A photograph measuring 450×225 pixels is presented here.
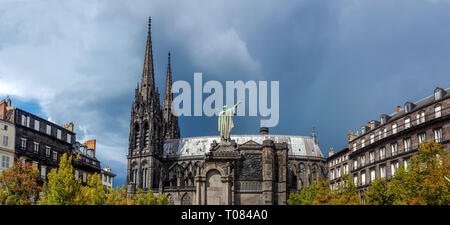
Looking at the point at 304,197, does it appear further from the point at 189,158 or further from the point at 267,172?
the point at 189,158

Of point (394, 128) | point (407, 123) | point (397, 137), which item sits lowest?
point (397, 137)

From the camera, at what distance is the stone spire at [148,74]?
98.7m

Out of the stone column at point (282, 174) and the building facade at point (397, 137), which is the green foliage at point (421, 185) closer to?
the building facade at point (397, 137)

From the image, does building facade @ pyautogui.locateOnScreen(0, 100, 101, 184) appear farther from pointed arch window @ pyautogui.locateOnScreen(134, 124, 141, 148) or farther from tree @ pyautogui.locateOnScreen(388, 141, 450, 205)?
tree @ pyautogui.locateOnScreen(388, 141, 450, 205)

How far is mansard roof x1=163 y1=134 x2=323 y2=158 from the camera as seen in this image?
10150 cm

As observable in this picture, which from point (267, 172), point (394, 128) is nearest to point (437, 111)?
point (394, 128)

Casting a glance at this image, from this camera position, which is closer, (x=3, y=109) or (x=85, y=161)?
(x=3, y=109)

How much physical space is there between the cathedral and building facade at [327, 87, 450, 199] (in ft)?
35.3

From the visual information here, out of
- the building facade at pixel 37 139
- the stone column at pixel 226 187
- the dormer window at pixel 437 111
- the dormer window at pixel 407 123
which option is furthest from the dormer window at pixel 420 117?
the building facade at pixel 37 139

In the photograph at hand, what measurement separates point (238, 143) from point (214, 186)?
56183mm

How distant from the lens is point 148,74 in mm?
101312

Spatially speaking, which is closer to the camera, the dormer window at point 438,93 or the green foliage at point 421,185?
the green foliage at point 421,185

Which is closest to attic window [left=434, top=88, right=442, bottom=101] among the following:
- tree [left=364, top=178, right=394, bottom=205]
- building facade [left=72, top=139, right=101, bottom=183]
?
tree [left=364, top=178, right=394, bottom=205]
